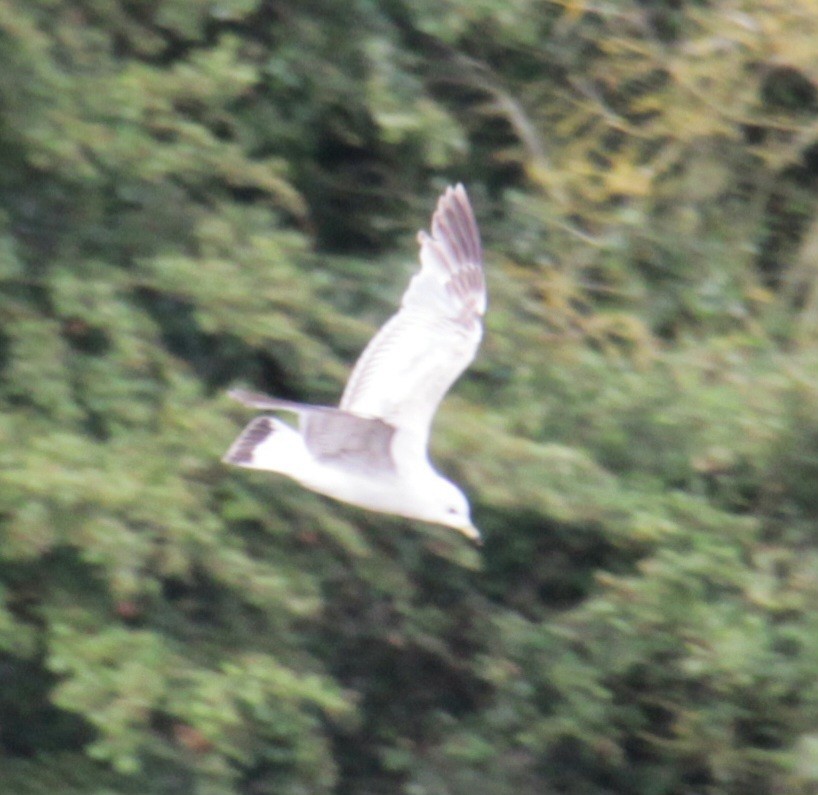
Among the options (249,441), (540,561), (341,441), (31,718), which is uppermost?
(341,441)

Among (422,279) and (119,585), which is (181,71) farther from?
(119,585)

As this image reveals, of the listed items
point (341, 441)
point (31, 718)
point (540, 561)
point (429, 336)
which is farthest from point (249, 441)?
point (540, 561)

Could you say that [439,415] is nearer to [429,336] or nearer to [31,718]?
[429,336]

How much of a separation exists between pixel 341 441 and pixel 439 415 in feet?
2.19

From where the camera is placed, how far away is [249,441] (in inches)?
183

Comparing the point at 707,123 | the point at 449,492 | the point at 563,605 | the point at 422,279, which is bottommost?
the point at 563,605

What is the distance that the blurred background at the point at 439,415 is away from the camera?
482 centimetres

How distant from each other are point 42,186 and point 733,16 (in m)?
2.22

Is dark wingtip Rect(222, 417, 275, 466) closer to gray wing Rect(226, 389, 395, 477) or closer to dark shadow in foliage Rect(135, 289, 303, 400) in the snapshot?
gray wing Rect(226, 389, 395, 477)

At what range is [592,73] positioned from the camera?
6324mm

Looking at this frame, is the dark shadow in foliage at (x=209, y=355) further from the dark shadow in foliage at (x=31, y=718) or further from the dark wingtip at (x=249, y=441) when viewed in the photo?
the dark shadow in foliage at (x=31, y=718)

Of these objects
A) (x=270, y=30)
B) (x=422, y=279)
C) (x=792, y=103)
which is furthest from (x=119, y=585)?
(x=792, y=103)

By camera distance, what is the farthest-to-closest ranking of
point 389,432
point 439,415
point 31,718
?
point 31,718
point 439,415
point 389,432

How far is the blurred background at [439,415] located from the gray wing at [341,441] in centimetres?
18
